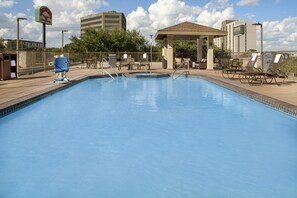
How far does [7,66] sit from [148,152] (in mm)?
10761

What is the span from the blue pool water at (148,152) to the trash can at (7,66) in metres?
5.84

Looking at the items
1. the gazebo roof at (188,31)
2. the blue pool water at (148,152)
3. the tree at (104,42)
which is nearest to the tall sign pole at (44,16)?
the gazebo roof at (188,31)

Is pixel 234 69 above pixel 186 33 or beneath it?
beneath

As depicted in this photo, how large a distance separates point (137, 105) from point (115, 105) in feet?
1.87

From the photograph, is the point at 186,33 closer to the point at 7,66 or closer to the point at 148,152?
the point at 7,66

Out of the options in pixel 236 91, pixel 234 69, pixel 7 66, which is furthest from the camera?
pixel 234 69

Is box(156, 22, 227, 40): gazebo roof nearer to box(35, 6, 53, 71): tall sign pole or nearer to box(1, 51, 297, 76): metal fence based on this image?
box(1, 51, 297, 76): metal fence

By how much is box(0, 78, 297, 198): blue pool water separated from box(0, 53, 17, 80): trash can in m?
5.84

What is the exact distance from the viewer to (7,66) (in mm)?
13562

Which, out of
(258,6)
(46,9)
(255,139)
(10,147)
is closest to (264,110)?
(255,139)

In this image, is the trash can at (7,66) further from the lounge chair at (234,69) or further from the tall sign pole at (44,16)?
the tall sign pole at (44,16)

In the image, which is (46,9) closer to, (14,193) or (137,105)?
(137,105)

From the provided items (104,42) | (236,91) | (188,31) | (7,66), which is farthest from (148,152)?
(104,42)

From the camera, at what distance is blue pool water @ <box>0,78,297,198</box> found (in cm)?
336
